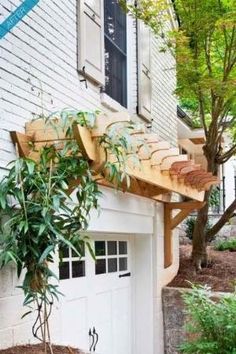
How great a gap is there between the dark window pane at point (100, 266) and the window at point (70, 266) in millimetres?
445

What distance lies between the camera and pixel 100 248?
19.4 ft

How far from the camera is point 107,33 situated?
19.6 feet

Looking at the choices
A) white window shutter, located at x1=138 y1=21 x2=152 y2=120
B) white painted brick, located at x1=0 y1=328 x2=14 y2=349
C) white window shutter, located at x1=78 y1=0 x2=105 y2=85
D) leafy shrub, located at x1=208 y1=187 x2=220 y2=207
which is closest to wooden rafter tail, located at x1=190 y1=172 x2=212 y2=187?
white window shutter, located at x1=138 y1=21 x2=152 y2=120

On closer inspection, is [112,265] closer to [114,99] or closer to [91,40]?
[114,99]

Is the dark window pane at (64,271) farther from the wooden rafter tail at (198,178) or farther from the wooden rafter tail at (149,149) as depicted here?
the wooden rafter tail at (198,178)

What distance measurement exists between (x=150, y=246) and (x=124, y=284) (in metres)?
0.66

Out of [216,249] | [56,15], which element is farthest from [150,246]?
[216,249]

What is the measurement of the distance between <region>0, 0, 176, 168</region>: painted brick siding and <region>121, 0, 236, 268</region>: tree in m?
1.75

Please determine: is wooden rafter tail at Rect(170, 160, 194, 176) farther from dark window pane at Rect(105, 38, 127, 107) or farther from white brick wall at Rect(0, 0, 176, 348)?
dark window pane at Rect(105, 38, 127, 107)

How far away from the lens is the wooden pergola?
3539 millimetres

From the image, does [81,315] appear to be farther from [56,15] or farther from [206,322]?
[56,15]

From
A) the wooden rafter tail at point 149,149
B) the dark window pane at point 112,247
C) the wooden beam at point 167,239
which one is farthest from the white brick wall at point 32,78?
the wooden beam at point 167,239

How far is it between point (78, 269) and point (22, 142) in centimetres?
193

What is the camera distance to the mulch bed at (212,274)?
7.61m
